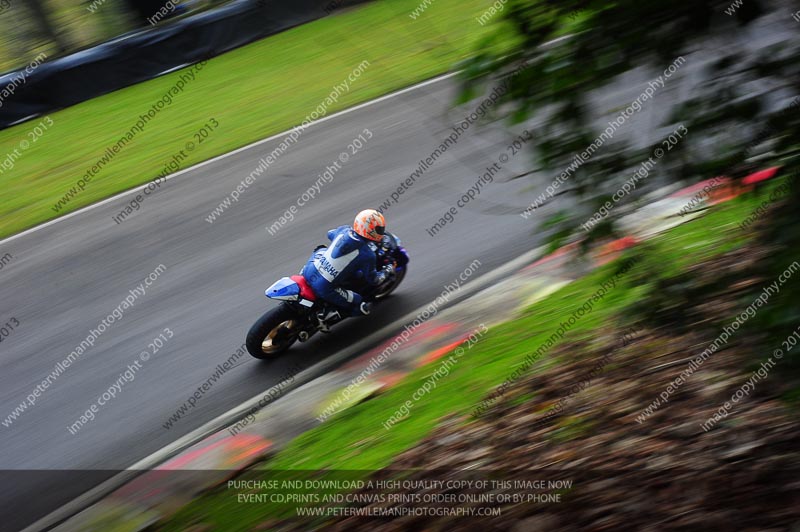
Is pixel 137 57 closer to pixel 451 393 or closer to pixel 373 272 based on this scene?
pixel 373 272

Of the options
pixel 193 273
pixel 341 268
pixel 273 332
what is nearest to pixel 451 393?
pixel 341 268

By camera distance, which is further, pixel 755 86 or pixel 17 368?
pixel 17 368

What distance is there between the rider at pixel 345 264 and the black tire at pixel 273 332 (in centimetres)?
38

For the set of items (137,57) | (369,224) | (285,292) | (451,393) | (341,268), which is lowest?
(451,393)

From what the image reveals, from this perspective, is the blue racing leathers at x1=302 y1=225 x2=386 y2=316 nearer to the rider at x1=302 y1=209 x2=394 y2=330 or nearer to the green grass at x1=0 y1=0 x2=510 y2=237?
the rider at x1=302 y1=209 x2=394 y2=330

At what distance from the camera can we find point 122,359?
9.53 meters

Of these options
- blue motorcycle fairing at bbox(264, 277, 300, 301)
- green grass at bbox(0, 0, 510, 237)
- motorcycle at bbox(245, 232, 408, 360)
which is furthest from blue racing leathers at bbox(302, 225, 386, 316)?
green grass at bbox(0, 0, 510, 237)

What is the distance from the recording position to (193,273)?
1126cm

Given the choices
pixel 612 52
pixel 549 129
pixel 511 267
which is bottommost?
pixel 511 267

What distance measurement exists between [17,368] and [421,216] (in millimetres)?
A: 5941

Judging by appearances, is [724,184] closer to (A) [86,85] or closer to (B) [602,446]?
(B) [602,446]

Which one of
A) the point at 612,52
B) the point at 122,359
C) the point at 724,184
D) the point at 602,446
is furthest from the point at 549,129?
the point at 122,359

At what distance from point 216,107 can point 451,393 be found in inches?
527

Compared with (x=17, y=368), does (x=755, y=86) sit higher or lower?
higher
